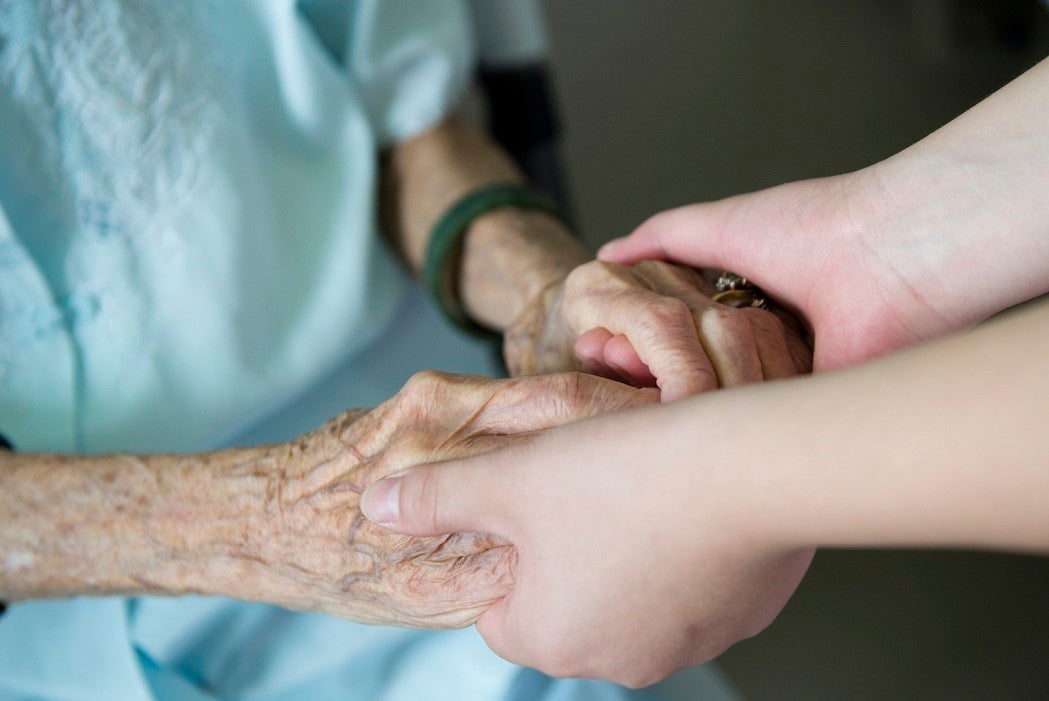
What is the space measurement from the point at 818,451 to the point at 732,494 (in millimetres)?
49

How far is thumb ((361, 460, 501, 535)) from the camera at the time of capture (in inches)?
21.3

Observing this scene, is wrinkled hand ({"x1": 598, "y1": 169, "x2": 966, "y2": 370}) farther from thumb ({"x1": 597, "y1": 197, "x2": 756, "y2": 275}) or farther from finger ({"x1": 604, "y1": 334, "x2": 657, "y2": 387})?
finger ({"x1": 604, "y1": 334, "x2": 657, "y2": 387})

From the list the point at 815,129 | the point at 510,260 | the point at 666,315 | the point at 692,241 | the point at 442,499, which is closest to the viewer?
the point at 442,499

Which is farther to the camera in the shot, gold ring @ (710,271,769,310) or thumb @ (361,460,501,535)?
gold ring @ (710,271,769,310)

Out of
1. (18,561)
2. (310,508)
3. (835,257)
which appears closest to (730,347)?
(835,257)

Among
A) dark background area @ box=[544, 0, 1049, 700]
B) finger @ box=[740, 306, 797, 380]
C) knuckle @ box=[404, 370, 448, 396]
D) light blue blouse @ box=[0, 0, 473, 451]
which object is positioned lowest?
dark background area @ box=[544, 0, 1049, 700]

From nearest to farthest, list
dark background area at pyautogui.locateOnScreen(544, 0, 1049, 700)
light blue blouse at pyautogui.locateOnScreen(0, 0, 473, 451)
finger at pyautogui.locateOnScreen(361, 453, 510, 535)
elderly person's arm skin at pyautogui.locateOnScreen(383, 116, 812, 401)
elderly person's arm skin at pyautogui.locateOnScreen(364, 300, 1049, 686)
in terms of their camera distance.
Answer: elderly person's arm skin at pyautogui.locateOnScreen(364, 300, 1049, 686) → finger at pyautogui.locateOnScreen(361, 453, 510, 535) → elderly person's arm skin at pyautogui.locateOnScreen(383, 116, 812, 401) → light blue blouse at pyautogui.locateOnScreen(0, 0, 473, 451) → dark background area at pyautogui.locateOnScreen(544, 0, 1049, 700)

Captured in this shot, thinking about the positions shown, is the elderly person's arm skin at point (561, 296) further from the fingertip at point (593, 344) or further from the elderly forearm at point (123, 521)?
the elderly forearm at point (123, 521)

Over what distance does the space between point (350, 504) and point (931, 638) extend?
1.27 m

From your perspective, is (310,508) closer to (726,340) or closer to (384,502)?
(384,502)

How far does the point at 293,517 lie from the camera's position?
679 mm

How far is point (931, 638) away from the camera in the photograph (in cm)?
154

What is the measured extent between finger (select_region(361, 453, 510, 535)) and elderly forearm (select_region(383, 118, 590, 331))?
0.34m

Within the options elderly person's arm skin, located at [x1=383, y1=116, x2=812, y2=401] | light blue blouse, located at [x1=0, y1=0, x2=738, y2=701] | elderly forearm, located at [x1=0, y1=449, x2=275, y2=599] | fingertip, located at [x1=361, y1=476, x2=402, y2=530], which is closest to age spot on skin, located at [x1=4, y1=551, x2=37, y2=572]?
elderly forearm, located at [x1=0, y1=449, x2=275, y2=599]
